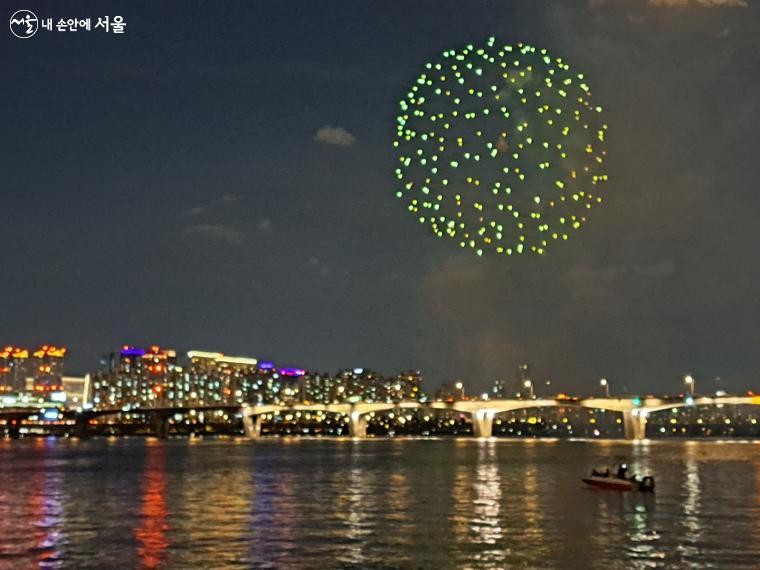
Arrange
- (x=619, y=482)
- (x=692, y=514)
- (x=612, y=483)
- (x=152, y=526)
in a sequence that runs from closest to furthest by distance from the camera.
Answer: (x=152, y=526), (x=692, y=514), (x=619, y=482), (x=612, y=483)

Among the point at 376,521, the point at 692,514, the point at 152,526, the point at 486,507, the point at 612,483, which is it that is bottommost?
the point at 152,526

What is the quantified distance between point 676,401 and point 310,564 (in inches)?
6381

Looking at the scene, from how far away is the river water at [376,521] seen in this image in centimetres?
3947

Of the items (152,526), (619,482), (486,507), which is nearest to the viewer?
(152,526)

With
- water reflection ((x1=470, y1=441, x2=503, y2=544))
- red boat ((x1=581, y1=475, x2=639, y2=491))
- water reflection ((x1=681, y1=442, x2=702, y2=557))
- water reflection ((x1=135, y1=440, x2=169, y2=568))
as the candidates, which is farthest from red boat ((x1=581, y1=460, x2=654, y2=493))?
water reflection ((x1=135, y1=440, x2=169, y2=568))

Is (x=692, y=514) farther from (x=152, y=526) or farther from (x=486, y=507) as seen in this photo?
(x=152, y=526)

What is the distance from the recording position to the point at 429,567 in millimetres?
37312

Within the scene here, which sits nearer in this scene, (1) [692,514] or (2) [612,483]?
(1) [692,514]

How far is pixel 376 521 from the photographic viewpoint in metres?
52.0

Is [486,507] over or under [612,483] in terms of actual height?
under

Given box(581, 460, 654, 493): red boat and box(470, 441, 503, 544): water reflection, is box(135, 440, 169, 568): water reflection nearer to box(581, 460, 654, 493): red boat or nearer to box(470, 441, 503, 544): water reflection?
box(470, 441, 503, 544): water reflection

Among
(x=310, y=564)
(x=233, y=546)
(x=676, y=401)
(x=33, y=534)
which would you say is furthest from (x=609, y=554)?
(x=676, y=401)

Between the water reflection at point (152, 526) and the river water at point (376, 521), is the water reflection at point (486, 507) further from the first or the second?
the water reflection at point (152, 526)

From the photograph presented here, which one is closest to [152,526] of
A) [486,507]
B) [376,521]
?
[376,521]
